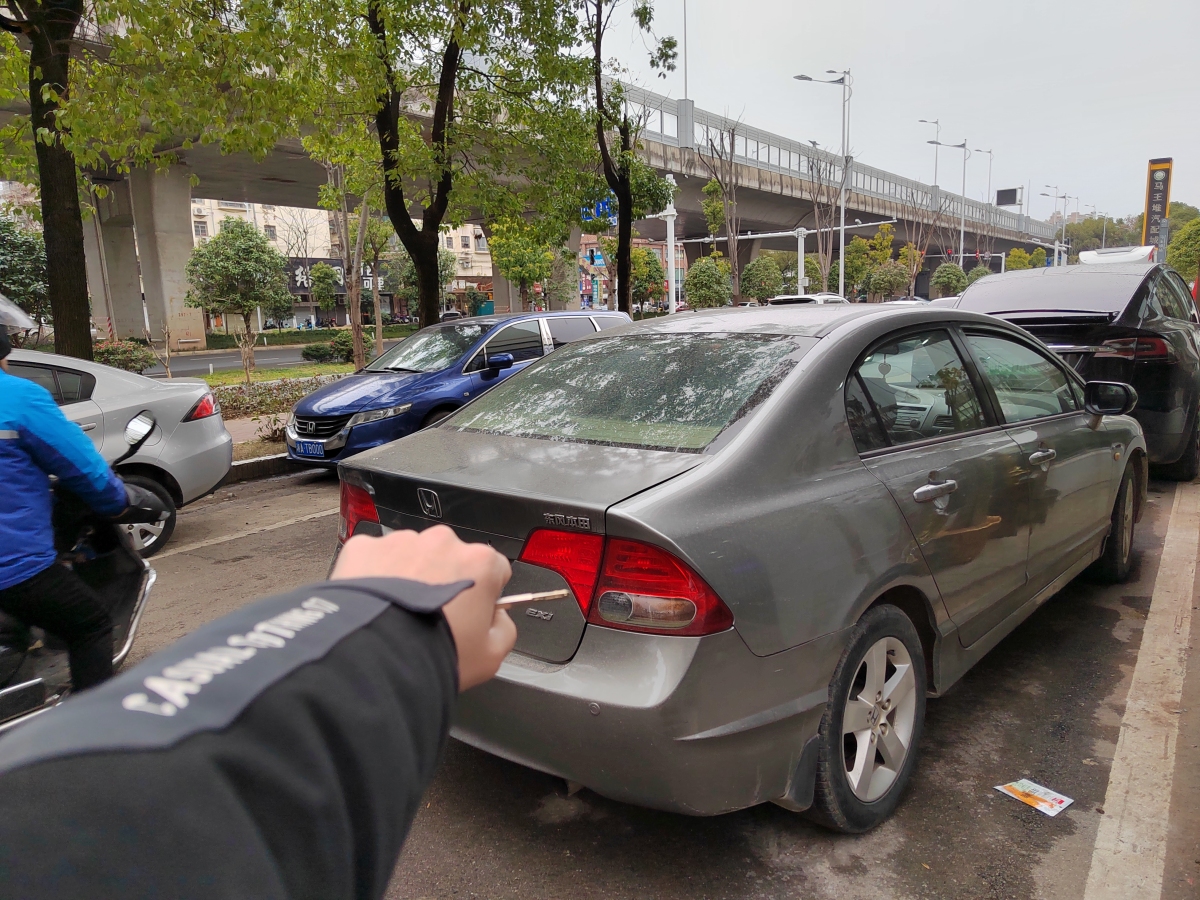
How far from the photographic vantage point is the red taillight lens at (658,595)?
2.13 meters

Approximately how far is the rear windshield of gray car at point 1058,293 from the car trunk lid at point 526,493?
219 inches

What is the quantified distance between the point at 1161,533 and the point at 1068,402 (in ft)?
8.33

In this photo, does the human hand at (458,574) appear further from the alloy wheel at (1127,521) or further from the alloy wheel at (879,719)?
the alloy wheel at (1127,521)

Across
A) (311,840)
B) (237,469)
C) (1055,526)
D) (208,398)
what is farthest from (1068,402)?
(237,469)

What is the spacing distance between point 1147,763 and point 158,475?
19.9 feet

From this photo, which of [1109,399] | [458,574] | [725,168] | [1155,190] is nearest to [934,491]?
[1109,399]

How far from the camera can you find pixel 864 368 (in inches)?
114

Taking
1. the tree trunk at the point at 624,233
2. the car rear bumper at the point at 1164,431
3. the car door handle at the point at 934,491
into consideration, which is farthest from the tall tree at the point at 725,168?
the car door handle at the point at 934,491

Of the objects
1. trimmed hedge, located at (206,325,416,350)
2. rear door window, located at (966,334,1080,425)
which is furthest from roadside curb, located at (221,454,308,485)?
trimmed hedge, located at (206,325,416,350)

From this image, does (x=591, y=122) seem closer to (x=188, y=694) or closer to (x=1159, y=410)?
(x=1159, y=410)

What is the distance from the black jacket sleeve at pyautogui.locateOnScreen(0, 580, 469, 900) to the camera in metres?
0.59

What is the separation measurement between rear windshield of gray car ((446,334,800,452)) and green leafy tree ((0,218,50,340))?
2494 centimetres

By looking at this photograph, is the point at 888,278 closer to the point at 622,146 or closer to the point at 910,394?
the point at 622,146

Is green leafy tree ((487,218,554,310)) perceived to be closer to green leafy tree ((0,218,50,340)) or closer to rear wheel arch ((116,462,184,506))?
green leafy tree ((0,218,50,340))
